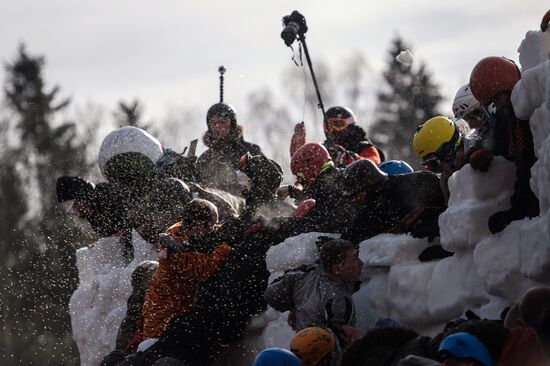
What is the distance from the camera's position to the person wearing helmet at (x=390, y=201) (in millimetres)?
9617

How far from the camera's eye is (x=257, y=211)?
38.7 feet

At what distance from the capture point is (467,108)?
33.8 ft

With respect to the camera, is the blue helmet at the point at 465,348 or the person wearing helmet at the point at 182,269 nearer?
the blue helmet at the point at 465,348

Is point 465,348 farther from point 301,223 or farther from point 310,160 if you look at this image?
point 310,160

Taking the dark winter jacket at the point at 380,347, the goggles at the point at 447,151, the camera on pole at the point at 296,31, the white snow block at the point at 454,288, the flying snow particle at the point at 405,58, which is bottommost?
the dark winter jacket at the point at 380,347

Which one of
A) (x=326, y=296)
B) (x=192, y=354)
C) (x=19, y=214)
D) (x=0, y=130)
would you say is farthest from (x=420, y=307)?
(x=0, y=130)

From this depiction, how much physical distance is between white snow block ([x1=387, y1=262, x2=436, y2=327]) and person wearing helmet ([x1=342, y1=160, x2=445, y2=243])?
27 cm

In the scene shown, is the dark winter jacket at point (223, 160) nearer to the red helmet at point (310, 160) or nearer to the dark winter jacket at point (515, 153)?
the red helmet at point (310, 160)

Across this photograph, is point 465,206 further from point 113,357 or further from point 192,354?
point 113,357

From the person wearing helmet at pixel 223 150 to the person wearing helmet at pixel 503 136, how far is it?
5.12 m

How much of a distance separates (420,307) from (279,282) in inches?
46.0

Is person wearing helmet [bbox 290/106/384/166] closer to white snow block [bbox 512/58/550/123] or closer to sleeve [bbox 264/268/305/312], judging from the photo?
sleeve [bbox 264/268/305/312]

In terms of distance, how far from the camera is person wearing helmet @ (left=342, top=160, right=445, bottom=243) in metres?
9.62

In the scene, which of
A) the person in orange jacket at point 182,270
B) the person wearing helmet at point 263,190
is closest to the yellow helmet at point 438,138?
the person in orange jacket at point 182,270
